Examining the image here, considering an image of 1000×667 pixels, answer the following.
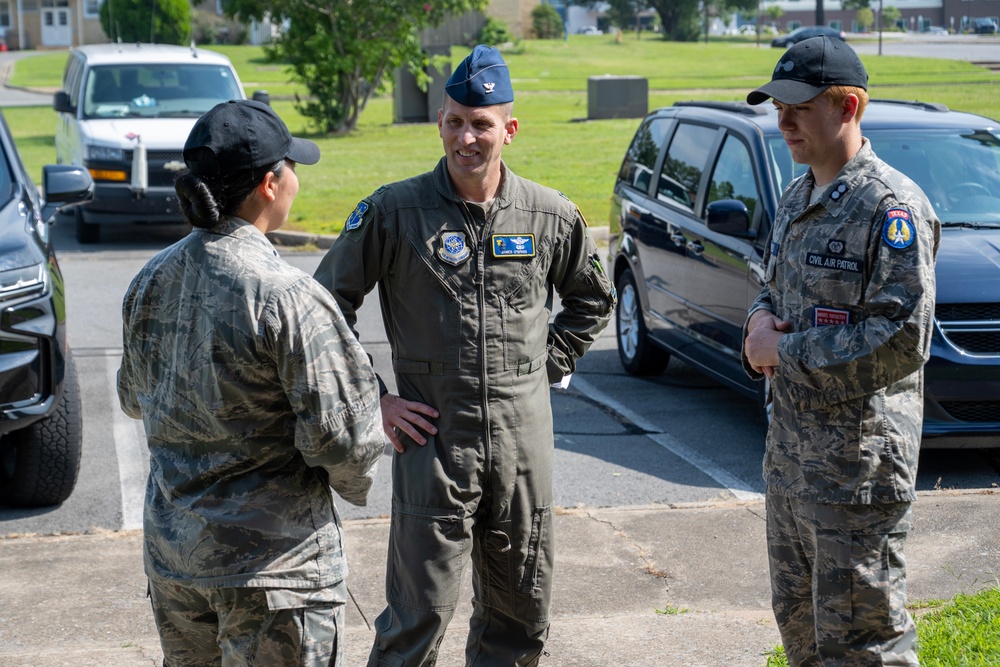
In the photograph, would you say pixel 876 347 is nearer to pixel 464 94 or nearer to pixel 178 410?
pixel 464 94

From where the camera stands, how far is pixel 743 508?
5.71 meters

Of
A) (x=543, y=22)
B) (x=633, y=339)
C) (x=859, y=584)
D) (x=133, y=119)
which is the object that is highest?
(x=543, y=22)

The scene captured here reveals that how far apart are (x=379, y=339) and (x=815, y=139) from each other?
649 cm

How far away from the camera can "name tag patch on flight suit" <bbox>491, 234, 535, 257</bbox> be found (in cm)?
345

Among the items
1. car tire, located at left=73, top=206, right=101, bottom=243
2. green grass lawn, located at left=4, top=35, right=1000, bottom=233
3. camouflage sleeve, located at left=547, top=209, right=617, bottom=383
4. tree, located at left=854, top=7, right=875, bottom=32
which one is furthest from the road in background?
tree, located at left=854, top=7, right=875, bottom=32

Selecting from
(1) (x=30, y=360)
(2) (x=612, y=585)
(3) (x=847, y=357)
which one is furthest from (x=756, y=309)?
(1) (x=30, y=360)

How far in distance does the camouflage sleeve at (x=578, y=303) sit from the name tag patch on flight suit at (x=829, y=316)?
78cm

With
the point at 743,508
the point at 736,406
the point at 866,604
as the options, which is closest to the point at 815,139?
the point at 866,604

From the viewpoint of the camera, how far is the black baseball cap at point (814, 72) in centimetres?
316

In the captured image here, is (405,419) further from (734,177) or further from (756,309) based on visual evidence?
(734,177)

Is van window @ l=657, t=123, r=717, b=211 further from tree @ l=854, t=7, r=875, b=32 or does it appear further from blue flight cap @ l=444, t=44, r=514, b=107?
tree @ l=854, t=7, r=875, b=32

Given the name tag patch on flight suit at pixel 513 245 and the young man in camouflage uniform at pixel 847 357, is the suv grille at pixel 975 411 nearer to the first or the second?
the young man in camouflage uniform at pixel 847 357

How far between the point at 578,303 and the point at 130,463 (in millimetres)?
3755

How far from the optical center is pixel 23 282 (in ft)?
18.4
